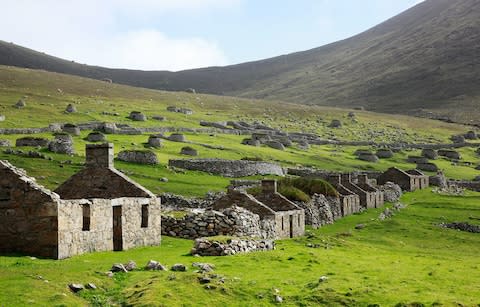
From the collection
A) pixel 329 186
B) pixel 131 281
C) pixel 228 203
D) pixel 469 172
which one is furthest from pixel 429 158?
pixel 131 281

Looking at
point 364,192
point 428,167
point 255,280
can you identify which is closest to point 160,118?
point 428,167

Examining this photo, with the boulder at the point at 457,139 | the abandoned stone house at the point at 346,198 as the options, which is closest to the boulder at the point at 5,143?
the abandoned stone house at the point at 346,198

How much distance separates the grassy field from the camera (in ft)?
61.3

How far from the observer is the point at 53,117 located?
121 m

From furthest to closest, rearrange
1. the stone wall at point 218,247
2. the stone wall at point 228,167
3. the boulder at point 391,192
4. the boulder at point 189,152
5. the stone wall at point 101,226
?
the boulder at point 189,152
the stone wall at point 228,167
the boulder at point 391,192
the stone wall at point 218,247
the stone wall at point 101,226

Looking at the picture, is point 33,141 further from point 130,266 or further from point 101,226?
point 130,266

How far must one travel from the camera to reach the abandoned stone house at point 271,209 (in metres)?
Answer: 40.0

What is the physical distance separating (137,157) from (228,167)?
482 inches

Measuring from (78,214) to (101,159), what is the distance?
24.9 ft

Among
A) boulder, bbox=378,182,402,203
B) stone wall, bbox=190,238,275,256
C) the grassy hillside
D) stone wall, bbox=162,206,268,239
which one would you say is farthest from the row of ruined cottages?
boulder, bbox=378,182,402,203

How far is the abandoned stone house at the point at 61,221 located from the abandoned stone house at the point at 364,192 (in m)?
43.0

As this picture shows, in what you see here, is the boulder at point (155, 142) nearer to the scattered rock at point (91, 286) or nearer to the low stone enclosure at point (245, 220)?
the low stone enclosure at point (245, 220)

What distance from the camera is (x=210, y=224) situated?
112 feet

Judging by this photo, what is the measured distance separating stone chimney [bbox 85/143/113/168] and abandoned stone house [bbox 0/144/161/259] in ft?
9.16
